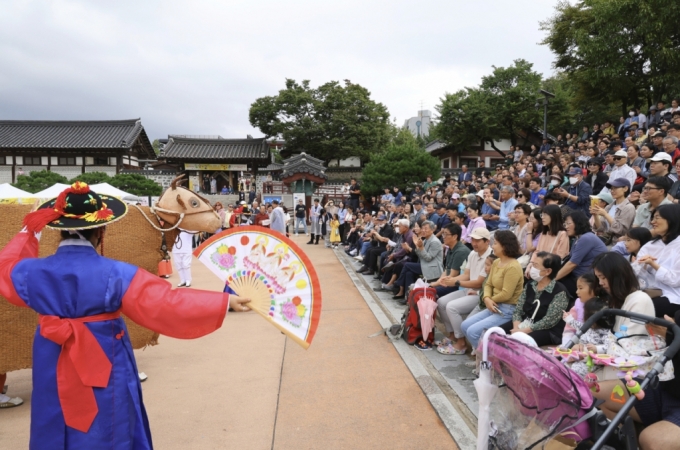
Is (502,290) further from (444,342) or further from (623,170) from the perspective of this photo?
(623,170)

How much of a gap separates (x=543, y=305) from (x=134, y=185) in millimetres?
20418

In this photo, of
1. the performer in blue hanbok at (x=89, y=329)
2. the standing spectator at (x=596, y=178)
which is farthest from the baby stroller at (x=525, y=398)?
the standing spectator at (x=596, y=178)

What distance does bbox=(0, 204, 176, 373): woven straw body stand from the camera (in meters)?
3.77

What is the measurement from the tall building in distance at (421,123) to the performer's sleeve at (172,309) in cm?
5468

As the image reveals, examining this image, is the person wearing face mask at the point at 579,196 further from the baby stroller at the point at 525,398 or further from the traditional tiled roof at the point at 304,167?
the traditional tiled roof at the point at 304,167

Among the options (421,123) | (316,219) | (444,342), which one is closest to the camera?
(444,342)

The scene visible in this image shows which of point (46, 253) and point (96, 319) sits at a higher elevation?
point (46, 253)

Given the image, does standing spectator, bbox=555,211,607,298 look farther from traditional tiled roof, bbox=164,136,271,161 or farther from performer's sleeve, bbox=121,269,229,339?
traditional tiled roof, bbox=164,136,271,161

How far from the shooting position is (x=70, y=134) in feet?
97.1

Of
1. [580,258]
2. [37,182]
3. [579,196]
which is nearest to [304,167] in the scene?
[37,182]

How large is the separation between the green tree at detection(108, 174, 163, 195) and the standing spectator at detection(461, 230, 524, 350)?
19364mm

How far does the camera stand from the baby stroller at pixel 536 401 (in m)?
2.29

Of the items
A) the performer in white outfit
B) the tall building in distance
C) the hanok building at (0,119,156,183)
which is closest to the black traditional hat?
the performer in white outfit

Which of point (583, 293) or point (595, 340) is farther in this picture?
point (583, 293)
